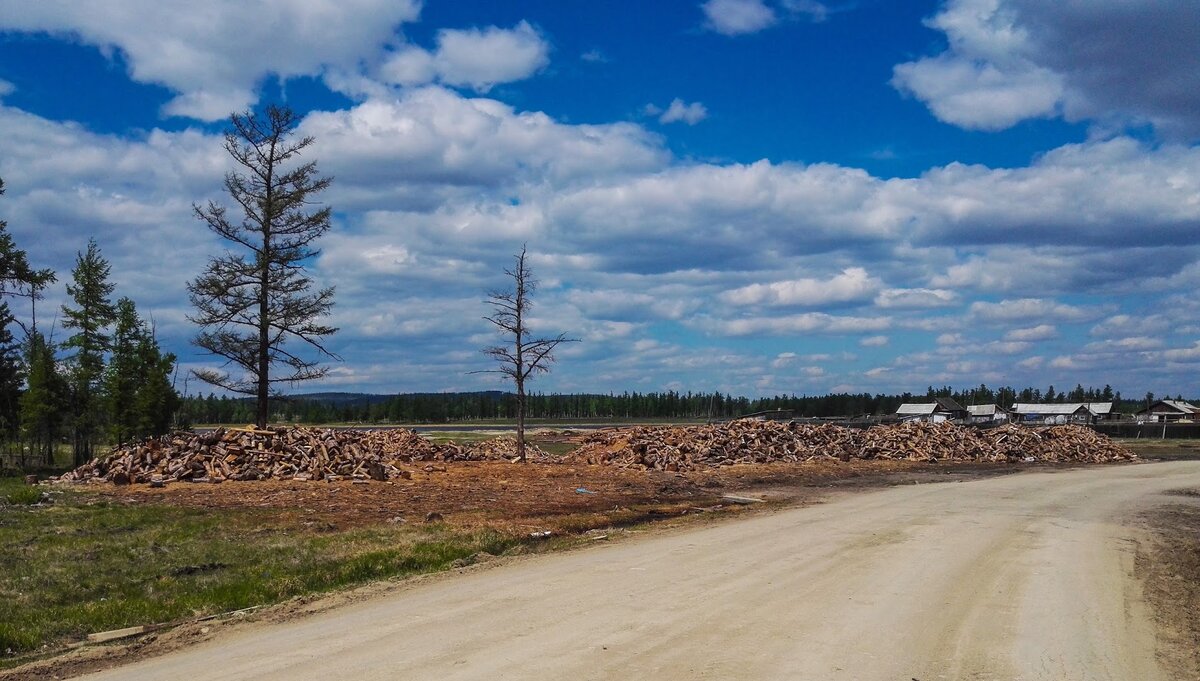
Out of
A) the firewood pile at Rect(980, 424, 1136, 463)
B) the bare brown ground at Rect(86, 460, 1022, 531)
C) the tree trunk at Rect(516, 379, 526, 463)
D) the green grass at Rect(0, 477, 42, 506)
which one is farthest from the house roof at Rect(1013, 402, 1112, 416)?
the green grass at Rect(0, 477, 42, 506)

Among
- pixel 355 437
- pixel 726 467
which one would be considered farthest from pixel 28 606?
pixel 726 467

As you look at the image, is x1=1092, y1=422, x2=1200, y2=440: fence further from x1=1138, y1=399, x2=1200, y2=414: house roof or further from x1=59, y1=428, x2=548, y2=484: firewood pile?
x1=59, y1=428, x2=548, y2=484: firewood pile

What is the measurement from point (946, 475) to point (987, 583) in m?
24.0

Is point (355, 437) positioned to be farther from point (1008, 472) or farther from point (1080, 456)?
point (1080, 456)

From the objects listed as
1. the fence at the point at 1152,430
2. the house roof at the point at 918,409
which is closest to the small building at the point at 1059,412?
the house roof at the point at 918,409

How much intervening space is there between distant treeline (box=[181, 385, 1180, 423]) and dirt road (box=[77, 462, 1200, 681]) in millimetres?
96255

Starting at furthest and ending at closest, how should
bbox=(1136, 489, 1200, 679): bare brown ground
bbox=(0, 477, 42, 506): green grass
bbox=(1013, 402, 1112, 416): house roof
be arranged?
bbox=(1013, 402, 1112, 416): house roof < bbox=(0, 477, 42, 506): green grass < bbox=(1136, 489, 1200, 679): bare brown ground

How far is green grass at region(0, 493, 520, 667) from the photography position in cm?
948

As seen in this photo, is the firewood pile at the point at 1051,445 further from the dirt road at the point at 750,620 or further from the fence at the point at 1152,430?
the dirt road at the point at 750,620

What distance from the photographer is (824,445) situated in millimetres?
39031

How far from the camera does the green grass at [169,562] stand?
31.1 ft

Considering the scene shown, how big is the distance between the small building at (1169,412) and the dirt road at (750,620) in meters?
101

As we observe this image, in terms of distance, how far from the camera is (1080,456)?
144 ft

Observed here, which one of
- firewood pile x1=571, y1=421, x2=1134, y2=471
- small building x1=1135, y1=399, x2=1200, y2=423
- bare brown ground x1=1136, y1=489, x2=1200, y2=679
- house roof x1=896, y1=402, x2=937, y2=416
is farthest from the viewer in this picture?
house roof x1=896, y1=402, x2=937, y2=416
